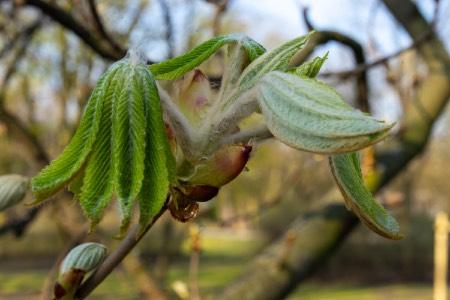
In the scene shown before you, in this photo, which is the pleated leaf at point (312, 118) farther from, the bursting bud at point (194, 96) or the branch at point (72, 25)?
the branch at point (72, 25)

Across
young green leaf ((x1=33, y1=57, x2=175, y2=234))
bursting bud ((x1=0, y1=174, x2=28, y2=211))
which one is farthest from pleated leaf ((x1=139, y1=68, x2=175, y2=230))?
bursting bud ((x1=0, y1=174, x2=28, y2=211))

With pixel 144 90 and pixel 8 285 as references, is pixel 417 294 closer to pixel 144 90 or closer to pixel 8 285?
pixel 8 285

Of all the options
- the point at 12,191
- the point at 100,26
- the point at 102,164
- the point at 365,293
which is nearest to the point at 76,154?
the point at 102,164

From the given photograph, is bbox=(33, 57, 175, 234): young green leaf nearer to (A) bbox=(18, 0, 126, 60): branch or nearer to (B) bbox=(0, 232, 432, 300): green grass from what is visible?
(A) bbox=(18, 0, 126, 60): branch

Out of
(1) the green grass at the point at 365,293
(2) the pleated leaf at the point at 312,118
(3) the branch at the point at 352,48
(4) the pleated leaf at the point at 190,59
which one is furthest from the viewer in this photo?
(1) the green grass at the point at 365,293

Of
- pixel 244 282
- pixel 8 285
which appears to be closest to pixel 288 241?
pixel 244 282

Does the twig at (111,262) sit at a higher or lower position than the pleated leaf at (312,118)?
lower

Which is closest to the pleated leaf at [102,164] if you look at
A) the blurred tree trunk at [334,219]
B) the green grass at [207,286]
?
the blurred tree trunk at [334,219]
